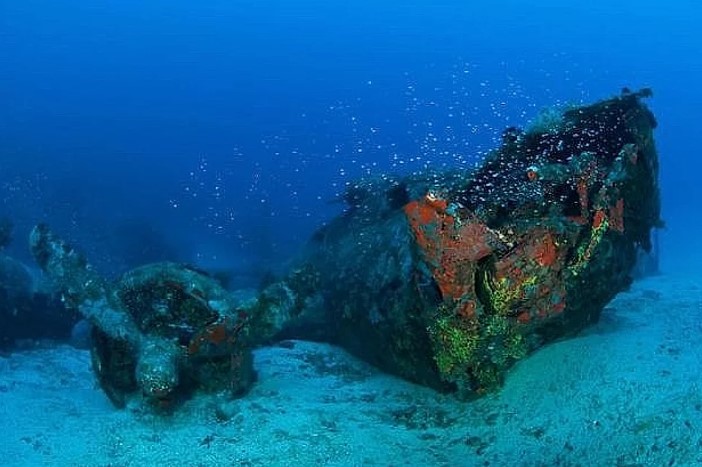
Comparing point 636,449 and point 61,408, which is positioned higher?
point 636,449

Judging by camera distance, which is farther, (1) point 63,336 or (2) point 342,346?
(1) point 63,336

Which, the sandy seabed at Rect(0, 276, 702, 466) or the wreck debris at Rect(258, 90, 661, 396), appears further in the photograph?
the wreck debris at Rect(258, 90, 661, 396)

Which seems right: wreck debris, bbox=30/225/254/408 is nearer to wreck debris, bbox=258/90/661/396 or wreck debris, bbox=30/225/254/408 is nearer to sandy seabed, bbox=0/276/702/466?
sandy seabed, bbox=0/276/702/466

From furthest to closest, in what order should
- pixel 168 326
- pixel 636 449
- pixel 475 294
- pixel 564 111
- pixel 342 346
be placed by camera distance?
pixel 342 346 < pixel 564 111 < pixel 168 326 < pixel 475 294 < pixel 636 449

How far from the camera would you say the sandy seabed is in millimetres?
4223

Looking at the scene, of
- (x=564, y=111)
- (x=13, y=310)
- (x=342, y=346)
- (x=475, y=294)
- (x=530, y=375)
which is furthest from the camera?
(x=13, y=310)

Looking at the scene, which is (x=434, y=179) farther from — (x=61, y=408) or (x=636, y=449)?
(x=61, y=408)

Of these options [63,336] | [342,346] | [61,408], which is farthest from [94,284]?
[63,336]

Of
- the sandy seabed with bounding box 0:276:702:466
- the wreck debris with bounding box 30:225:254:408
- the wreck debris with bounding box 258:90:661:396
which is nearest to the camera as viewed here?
the sandy seabed with bounding box 0:276:702:466

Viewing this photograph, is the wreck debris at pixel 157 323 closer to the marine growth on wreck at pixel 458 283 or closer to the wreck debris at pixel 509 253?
the marine growth on wreck at pixel 458 283

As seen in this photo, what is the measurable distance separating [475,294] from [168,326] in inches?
113

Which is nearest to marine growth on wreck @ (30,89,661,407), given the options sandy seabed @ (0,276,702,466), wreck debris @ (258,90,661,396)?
wreck debris @ (258,90,661,396)

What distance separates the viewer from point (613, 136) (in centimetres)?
547

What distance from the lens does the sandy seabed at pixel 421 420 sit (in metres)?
4.22
